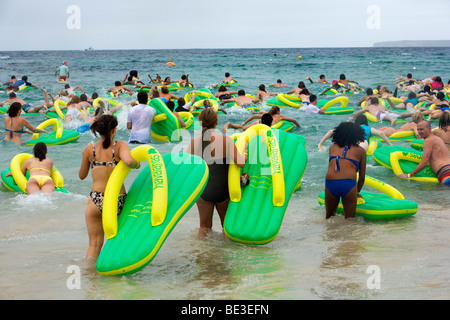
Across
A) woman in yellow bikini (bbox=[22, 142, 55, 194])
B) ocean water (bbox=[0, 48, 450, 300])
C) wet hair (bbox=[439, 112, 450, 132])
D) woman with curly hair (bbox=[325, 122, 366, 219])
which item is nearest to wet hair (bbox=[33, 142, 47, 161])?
woman in yellow bikini (bbox=[22, 142, 55, 194])

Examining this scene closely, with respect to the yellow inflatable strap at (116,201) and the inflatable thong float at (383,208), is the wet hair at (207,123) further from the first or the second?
the inflatable thong float at (383,208)

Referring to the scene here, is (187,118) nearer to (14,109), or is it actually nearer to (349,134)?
(14,109)

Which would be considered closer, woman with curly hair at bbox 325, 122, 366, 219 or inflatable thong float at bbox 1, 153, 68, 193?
woman with curly hair at bbox 325, 122, 366, 219

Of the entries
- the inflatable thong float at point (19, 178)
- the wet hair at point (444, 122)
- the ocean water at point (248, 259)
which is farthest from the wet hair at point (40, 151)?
the wet hair at point (444, 122)

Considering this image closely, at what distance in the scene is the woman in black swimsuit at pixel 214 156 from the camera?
4.76 metres

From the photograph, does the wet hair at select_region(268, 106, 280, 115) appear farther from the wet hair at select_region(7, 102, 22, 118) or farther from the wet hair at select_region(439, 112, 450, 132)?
the wet hair at select_region(7, 102, 22, 118)

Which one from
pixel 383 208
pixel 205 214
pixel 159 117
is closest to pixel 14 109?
pixel 159 117

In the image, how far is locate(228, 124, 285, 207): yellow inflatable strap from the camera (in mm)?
4883

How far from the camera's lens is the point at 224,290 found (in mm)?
3814

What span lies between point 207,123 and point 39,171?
337 centimetres

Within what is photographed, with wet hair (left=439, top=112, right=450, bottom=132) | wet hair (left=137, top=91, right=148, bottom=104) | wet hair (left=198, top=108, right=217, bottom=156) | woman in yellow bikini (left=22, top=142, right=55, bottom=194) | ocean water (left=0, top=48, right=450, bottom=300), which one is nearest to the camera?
ocean water (left=0, top=48, right=450, bottom=300)

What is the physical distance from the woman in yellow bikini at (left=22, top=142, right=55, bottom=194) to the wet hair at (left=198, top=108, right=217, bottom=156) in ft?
10.1

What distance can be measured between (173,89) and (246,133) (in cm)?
1556

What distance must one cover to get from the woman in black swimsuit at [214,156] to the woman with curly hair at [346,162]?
1067 mm
